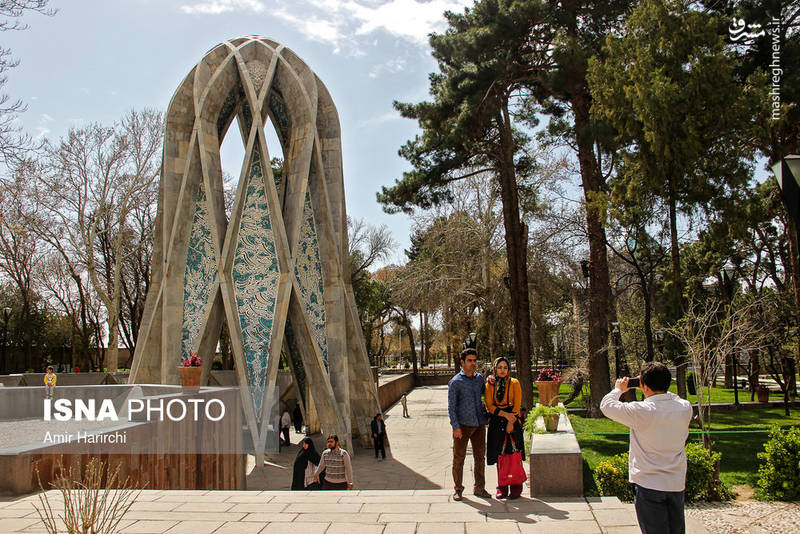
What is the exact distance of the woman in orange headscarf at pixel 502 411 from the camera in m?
5.21

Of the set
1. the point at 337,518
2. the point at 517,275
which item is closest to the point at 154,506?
the point at 337,518

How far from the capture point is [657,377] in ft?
10.7

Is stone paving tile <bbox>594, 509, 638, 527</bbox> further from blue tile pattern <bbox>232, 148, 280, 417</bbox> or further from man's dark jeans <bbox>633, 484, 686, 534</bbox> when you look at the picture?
blue tile pattern <bbox>232, 148, 280, 417</bbox>

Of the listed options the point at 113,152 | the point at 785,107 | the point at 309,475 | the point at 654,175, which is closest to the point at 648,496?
the point at 309,475

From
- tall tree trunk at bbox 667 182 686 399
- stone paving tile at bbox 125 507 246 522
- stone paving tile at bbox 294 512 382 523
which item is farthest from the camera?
tall tree trunk at bbox 667 182 686 399

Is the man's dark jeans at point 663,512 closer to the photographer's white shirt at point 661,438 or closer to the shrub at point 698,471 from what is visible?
the photographer's white shirt at point 661,438

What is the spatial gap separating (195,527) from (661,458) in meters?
3.24

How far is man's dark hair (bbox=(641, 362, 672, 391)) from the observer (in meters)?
3.24

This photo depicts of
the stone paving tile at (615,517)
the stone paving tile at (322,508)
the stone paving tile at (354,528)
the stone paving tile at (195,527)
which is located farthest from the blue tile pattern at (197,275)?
the stone paving tile at (615,517)

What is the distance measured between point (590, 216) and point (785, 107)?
15.4 feet

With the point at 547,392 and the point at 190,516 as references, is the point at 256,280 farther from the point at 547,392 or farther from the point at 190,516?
the point at 190,516

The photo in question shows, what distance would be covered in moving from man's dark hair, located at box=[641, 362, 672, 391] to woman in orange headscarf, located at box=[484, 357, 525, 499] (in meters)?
1.97

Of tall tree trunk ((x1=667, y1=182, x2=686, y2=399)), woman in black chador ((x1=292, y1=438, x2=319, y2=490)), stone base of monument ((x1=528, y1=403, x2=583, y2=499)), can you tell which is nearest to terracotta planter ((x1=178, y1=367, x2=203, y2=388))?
woman in black chador ((x1=292, y1=438, x2=319, y2=490))

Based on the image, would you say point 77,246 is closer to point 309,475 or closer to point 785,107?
point 309,475
